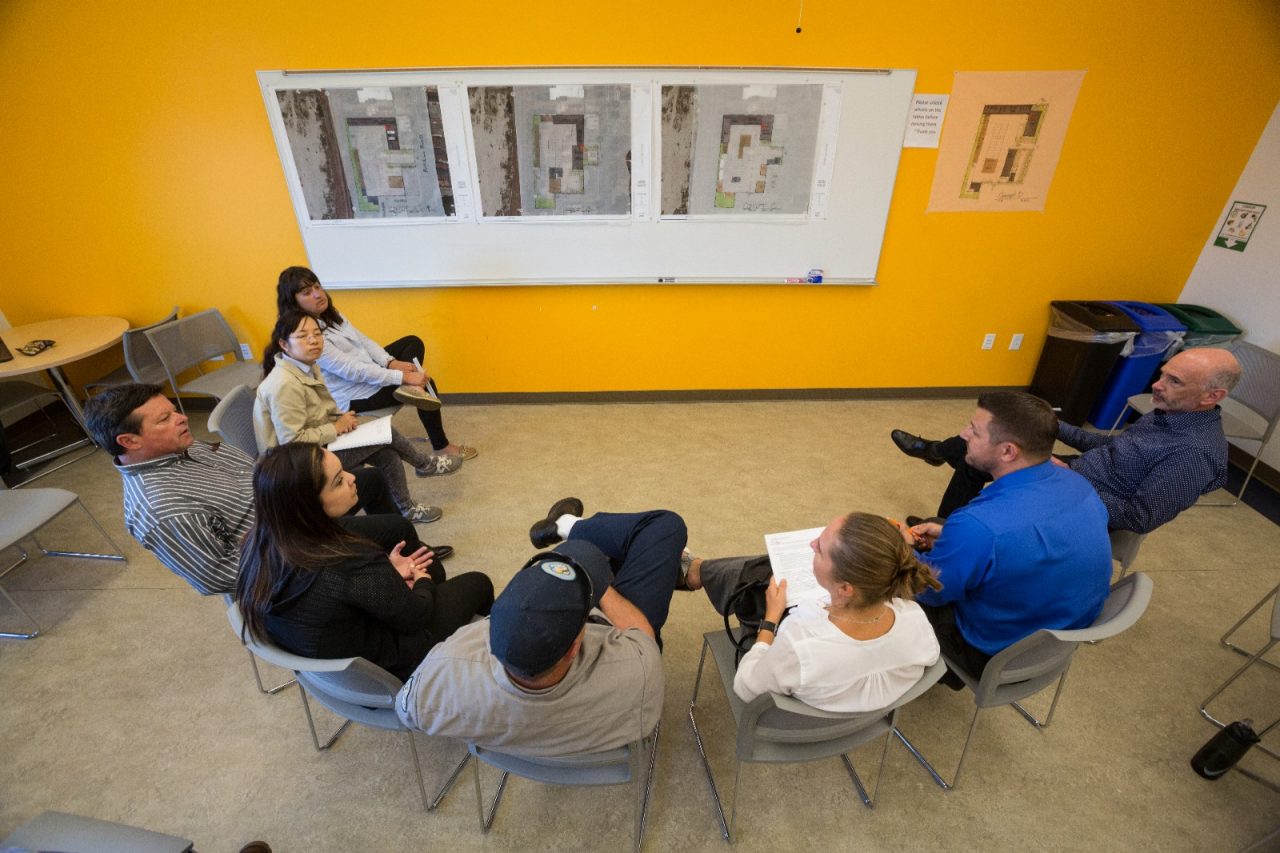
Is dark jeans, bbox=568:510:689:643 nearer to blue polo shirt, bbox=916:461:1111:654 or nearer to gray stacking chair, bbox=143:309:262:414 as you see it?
blue polo shirt, bbox=916:461:1111:654

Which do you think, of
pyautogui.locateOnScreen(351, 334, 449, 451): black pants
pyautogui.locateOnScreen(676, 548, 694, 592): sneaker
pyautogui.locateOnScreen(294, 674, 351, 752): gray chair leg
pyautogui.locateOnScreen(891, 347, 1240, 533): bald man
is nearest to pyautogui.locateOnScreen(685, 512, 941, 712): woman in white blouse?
pyautogui.locateOnScreen(676, 548, 694, 592): sneaker

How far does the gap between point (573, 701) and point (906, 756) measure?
1.37 metres

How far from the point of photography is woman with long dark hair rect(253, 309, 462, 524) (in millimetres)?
2391

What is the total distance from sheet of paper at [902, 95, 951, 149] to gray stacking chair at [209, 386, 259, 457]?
12.6 ft

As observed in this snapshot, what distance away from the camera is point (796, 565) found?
5.74 feet

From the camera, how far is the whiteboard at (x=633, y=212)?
3.19 meters

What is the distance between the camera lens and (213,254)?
3.64m

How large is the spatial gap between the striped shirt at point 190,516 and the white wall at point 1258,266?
5.21m

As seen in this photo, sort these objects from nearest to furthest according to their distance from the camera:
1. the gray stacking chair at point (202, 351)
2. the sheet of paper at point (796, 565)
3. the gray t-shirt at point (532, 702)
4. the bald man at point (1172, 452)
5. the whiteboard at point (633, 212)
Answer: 1. the gray t-shirt at point (532, 702)
2. the sheet of paper at point (796, 565)
3. the bald man at point (1172, 452)
4. the whiteboard at point (633, 212)
5. the gray stacking chair at point (202, 351)

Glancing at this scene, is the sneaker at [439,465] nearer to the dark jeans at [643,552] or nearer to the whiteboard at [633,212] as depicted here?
the whiteboard at [633,212]

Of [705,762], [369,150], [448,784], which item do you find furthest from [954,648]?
[369,150]

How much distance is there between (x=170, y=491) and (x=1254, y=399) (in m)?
5.15

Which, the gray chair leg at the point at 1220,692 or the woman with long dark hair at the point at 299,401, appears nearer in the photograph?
the gray chair leg at the point at 1220,692

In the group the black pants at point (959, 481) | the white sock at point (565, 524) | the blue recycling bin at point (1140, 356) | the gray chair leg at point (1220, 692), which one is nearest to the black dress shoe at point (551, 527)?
the white sock at point (565, 524)
